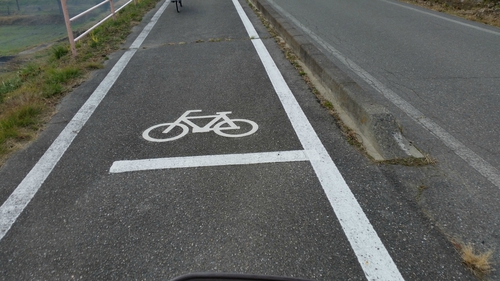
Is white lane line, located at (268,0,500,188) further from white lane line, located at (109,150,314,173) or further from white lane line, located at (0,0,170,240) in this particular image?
white lane line, located at (0,0,170,240)

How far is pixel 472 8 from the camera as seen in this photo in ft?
34.9

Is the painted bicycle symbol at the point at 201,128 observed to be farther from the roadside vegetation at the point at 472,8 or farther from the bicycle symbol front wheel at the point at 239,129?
the roadside vegetation at the point at 472,8

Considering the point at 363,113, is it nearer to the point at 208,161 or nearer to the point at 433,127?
the point at 433,127

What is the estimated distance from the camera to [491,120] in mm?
3885

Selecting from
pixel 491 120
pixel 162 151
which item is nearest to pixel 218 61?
pixel 162 151

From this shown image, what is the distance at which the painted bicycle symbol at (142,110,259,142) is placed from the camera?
12.1ft

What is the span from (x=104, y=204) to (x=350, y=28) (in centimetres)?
787

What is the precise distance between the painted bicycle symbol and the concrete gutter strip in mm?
1075

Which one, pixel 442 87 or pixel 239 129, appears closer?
pixel 239 129

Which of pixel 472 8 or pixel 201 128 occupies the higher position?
pixel 472 8

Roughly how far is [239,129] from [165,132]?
0.79 meters

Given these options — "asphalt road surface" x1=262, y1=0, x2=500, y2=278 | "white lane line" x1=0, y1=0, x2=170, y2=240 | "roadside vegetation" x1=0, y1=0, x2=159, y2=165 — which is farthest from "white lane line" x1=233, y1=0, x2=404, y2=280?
"roadside vegetation" x1=0, y1=0, x2=159, y2=165

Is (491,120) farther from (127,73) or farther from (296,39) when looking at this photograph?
(127,73)

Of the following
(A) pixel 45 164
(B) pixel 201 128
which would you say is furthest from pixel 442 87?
(A) pixel 45 164
